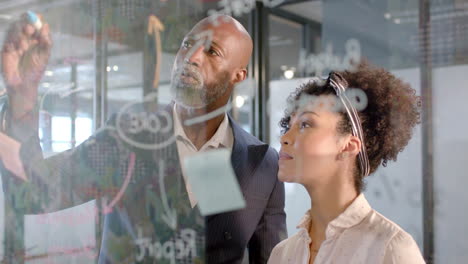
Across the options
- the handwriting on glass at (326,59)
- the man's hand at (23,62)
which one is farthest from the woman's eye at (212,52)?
the handwriting on glass at (326,59)

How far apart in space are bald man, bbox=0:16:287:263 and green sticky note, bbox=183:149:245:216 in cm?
1

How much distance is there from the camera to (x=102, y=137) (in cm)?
99

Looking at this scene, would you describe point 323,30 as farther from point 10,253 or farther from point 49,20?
point 10,253

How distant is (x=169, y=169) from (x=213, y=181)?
10 cm

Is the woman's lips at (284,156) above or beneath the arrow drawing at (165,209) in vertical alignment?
above

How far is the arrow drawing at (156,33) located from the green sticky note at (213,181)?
0.19m

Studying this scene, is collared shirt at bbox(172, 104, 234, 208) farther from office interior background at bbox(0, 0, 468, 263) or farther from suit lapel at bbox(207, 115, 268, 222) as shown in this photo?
office interior background at bbox(0, 0, 468, 263)

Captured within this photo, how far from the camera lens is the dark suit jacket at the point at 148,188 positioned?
36.6 inches

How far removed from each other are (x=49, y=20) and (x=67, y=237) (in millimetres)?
408

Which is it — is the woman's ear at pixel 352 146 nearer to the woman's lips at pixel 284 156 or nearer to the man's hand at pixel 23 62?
the woman's lips at pixel 284 156

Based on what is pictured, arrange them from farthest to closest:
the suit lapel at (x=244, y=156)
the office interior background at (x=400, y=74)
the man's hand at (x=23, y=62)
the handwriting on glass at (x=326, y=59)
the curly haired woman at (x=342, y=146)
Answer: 1. the office interior background at (x=400, y=74)
2. the handwriting on glass at (x=326, y=59)
3. the suit lapel at (x=244, y=156)
4. the curly haired woman at (x=342, y=146)
5. the man's hand at (x=23, y=62)

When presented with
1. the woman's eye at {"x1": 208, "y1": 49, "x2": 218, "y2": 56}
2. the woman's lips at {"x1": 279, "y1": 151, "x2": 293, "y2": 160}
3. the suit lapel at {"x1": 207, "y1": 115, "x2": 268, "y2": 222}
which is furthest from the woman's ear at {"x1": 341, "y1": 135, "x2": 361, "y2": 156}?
the woman's eye at {"x1": 208, "y1": 49, "x2": 218, "y2": 56}

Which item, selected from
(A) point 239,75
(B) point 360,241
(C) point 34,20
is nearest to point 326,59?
(A) point 239,75

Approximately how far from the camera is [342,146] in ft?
3.31
